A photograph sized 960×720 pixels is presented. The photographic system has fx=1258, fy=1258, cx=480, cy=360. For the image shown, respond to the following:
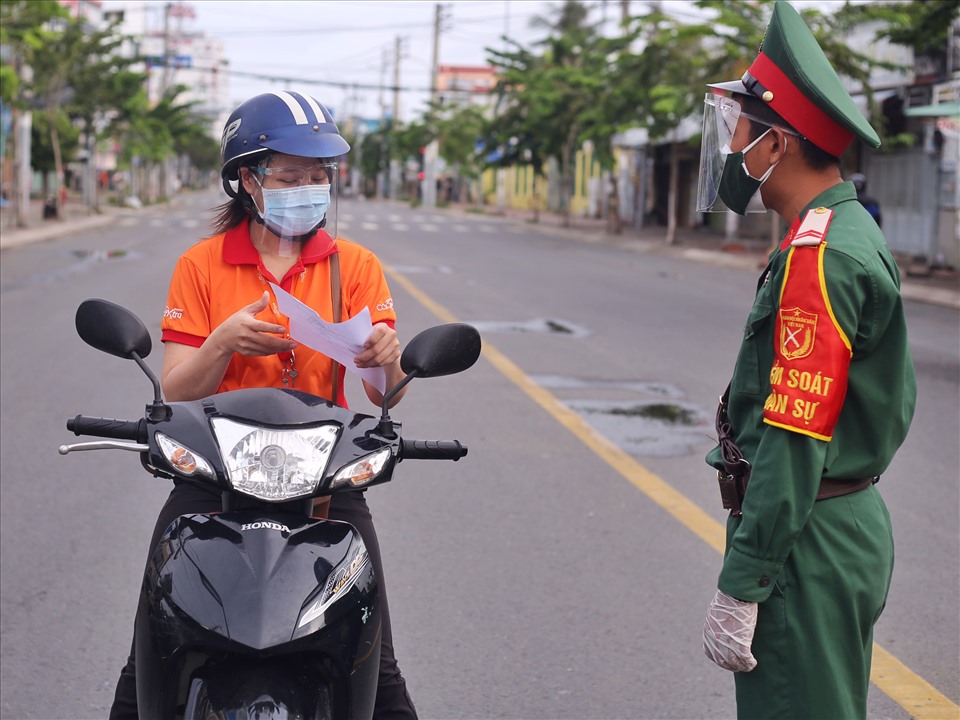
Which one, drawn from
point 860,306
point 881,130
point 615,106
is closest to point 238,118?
point 860,306

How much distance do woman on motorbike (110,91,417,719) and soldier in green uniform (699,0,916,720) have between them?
0.80 meters

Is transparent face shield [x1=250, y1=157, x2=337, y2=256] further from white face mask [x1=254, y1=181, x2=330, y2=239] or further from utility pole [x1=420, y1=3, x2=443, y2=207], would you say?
utility pole [x1=420, y1=3, x2=443, y2=207]

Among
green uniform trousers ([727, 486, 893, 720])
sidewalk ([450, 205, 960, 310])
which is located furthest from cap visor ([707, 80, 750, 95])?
sidewalk ([450, 205, 960, 310])

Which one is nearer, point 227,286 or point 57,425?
point 227,286

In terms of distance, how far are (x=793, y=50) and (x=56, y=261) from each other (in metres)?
20.8

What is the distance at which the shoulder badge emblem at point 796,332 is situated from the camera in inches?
88.4

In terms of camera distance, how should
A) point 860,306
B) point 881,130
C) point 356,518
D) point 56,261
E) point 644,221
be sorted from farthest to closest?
point 644,221 < point 881,130 < point 56,261 < point 356,518 < point 860,306

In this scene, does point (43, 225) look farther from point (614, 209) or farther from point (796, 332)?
point (796, 332)

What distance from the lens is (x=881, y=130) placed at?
80.9 feet

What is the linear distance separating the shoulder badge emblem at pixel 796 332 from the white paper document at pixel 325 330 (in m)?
0.83

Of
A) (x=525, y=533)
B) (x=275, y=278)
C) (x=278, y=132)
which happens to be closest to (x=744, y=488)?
(x=275, y=278)

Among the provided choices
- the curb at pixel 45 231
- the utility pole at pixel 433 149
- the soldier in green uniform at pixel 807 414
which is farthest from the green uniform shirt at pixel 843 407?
the utility pole at pixel 433 149

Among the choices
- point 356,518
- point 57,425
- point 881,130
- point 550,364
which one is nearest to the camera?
point 356,518

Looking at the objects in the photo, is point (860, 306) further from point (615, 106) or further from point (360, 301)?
point (615, 106)
